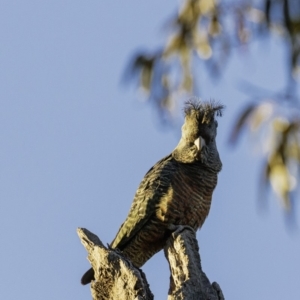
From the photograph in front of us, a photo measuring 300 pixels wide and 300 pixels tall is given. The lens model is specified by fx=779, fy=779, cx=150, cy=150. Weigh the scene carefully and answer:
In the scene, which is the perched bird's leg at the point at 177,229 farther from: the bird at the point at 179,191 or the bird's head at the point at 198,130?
the bird's head at the point at 198,130

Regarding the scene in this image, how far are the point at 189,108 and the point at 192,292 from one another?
95.7 inches

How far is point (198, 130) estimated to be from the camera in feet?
25.1

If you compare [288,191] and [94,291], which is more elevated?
[94,291]

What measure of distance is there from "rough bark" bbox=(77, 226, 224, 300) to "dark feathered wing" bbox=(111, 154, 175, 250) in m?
0.82

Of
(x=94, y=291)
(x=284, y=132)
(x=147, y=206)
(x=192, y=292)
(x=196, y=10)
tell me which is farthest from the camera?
(x=147, y=206)

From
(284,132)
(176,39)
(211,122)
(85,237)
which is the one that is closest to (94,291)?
(85,237)

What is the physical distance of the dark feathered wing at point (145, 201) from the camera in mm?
7590

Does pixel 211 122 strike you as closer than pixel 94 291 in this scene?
No

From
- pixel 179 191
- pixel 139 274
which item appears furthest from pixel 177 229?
pixel 139 274

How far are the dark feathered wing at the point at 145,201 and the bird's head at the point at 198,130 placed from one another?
23 centimetres

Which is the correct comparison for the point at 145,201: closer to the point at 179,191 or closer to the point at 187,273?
the point at 179,191

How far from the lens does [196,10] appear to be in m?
4.18

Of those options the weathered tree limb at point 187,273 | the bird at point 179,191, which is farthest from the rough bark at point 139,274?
the bird at point 179,191

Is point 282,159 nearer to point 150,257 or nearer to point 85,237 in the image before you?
point 85,237
